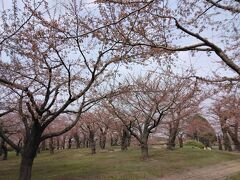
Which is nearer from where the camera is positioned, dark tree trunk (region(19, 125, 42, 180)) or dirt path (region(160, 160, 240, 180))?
dark tree trunk (region(19, 125, 42, 180))

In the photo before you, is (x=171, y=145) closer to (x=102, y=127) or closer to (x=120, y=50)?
(x=102, y=127)

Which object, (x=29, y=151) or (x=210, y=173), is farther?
(x=210, y=173)

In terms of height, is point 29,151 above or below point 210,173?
above

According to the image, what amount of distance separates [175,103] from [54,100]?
46.9 ft

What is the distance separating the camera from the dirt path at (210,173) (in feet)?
67.1

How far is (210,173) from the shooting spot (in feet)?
73.2

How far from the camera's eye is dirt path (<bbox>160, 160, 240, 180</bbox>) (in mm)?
20438

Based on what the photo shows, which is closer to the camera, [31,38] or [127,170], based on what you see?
[31,38]

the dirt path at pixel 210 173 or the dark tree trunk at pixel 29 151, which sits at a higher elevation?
the dark tree trunk at pixel 29 151

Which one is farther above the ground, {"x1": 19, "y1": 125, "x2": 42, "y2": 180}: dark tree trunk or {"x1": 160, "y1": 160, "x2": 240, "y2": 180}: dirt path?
{"x1": 19, "y1": 125, "x2": 42, "y2": 180}: dark tree trunk

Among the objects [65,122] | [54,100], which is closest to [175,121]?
[54,100]

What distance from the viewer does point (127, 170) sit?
69.3ft

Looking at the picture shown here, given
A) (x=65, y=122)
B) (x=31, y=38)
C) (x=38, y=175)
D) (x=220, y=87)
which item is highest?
(x=65, y=122)

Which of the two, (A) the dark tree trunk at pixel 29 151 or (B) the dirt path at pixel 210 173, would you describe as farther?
(B) the dirt path at pixel 210 173
